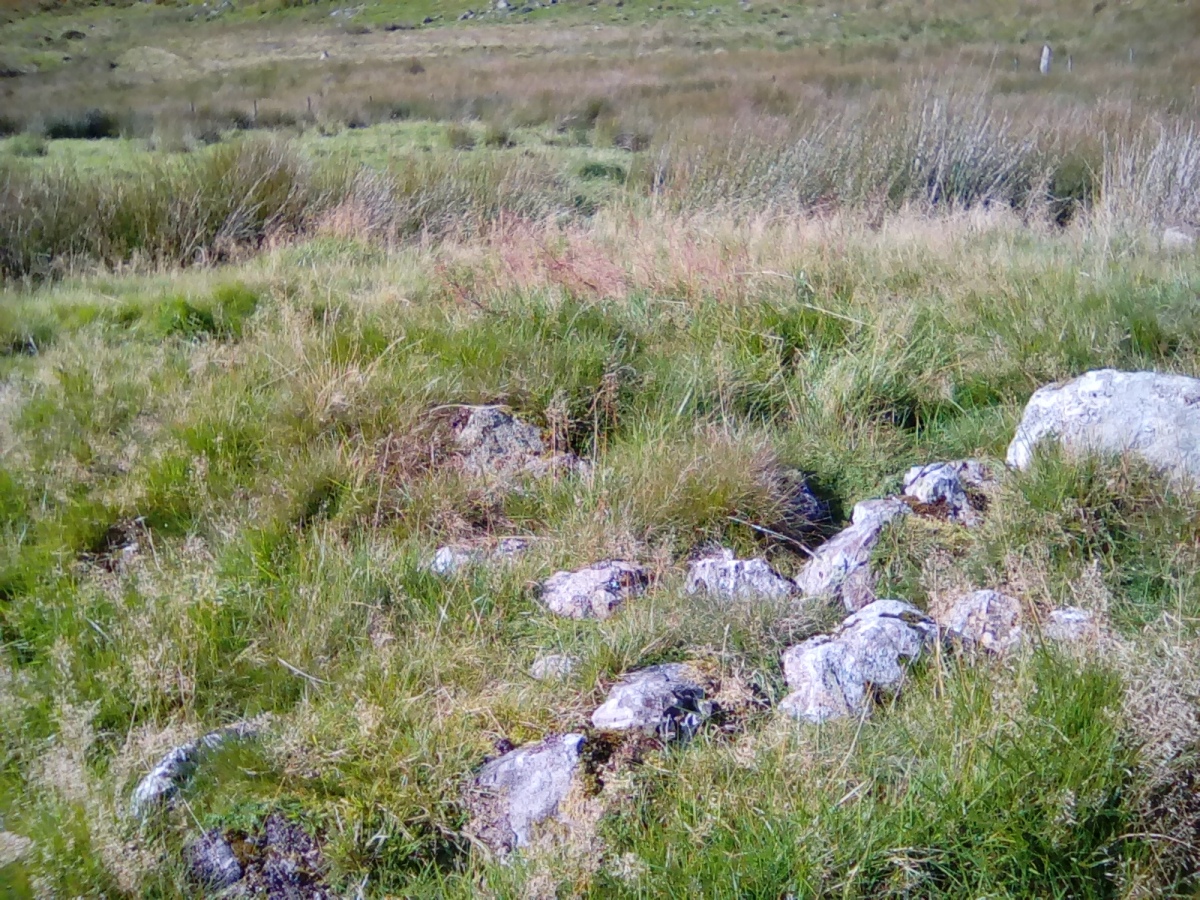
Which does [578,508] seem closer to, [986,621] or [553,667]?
[553,667]

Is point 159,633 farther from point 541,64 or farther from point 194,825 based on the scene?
point 541,64

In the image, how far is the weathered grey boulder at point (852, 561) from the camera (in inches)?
113

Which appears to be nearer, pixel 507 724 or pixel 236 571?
pixel 507 724

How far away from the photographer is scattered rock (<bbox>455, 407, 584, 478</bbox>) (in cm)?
359

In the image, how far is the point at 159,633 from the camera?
8.41 feet

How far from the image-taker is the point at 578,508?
329cm

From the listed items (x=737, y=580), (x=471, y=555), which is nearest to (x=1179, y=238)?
(x=737, y=580)

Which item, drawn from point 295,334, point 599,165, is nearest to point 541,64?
point 599,165

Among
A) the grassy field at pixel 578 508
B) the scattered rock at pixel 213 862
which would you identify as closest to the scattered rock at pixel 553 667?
the grassy field at pixel 578 508

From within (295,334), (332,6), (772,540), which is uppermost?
(332,6)

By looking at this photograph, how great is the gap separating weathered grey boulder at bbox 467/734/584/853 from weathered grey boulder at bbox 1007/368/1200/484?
6.47 ft

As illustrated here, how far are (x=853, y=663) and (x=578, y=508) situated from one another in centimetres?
119

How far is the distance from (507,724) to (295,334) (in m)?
2.64

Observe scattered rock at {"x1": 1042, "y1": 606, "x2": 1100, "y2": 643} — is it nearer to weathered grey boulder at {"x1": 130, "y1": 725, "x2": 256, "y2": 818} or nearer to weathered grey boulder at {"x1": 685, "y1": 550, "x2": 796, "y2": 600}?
weathered grey boulder at {"x1": 685, "y1": 550, "x2": 796, "y2": 600}
